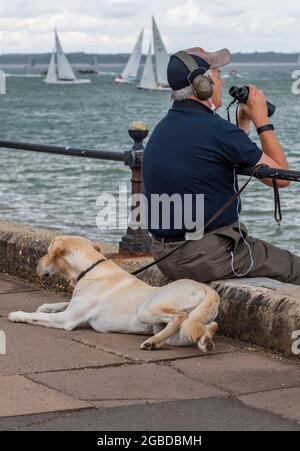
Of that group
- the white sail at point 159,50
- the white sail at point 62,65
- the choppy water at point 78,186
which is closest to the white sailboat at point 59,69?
the white sail at point 62,65

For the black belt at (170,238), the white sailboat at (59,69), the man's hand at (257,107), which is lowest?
the white sailboat at (59,69)

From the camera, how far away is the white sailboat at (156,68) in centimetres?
11056

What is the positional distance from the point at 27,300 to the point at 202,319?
187 centimetres

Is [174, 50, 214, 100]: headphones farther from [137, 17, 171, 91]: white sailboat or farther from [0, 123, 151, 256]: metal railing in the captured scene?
[137, 17, 171, 91]: white sailboat

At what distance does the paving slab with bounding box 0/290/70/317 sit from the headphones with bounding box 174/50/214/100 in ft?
6.41

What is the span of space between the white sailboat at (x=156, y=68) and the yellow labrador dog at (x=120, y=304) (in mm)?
102016

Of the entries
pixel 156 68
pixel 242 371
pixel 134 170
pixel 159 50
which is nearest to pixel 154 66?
pixel 156 68

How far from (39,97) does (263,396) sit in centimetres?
12650

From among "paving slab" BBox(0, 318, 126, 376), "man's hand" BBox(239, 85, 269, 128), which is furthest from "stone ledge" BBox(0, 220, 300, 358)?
Result: "man's hand" BBox(239, 85, 269, 128)

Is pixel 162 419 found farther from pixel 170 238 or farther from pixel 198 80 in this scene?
pixel 198 80

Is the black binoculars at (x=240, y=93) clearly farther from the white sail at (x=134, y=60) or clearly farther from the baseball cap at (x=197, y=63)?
the white sail at (x=134, y=60)

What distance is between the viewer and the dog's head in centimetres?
699
